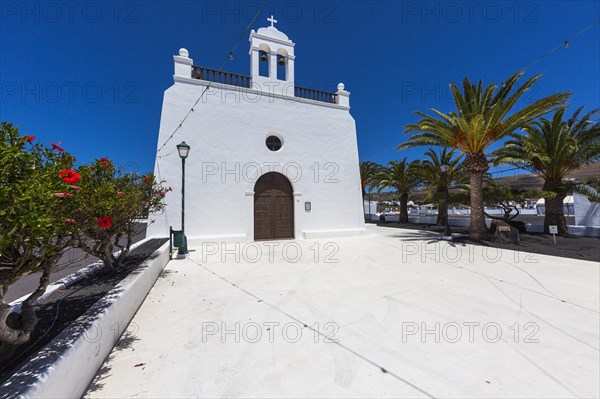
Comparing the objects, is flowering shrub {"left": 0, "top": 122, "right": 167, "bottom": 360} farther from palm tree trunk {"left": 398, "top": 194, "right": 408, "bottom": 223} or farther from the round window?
palm tree trunk {"left": 398, "top": 194, "right": 408, "bottom": 223}

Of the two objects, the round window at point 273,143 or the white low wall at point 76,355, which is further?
the round window at point 273,143

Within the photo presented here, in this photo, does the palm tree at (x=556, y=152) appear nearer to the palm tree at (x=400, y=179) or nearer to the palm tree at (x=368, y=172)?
the palm tree at (x=400, y=179)

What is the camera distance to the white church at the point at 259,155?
10047 mm

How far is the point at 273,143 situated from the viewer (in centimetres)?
1179

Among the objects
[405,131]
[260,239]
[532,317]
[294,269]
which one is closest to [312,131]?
[405,131]

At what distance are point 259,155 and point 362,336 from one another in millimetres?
9366

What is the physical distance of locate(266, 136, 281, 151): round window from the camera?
11.7 meters

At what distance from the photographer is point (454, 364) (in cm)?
252

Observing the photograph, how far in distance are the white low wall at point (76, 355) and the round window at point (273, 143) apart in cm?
909

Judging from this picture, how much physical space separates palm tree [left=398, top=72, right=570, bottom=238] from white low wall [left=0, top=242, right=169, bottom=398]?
37.5 ft

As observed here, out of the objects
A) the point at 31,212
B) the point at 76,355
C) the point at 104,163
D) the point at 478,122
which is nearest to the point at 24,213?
the point at 31,212

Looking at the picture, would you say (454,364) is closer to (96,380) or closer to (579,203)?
(96,380)

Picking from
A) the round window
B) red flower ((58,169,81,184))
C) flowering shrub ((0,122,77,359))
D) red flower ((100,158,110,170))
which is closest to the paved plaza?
flowering shrub ((0,122,77,359))

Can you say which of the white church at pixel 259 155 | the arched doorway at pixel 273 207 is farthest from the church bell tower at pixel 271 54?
the arched doorway at pixel 273 207
